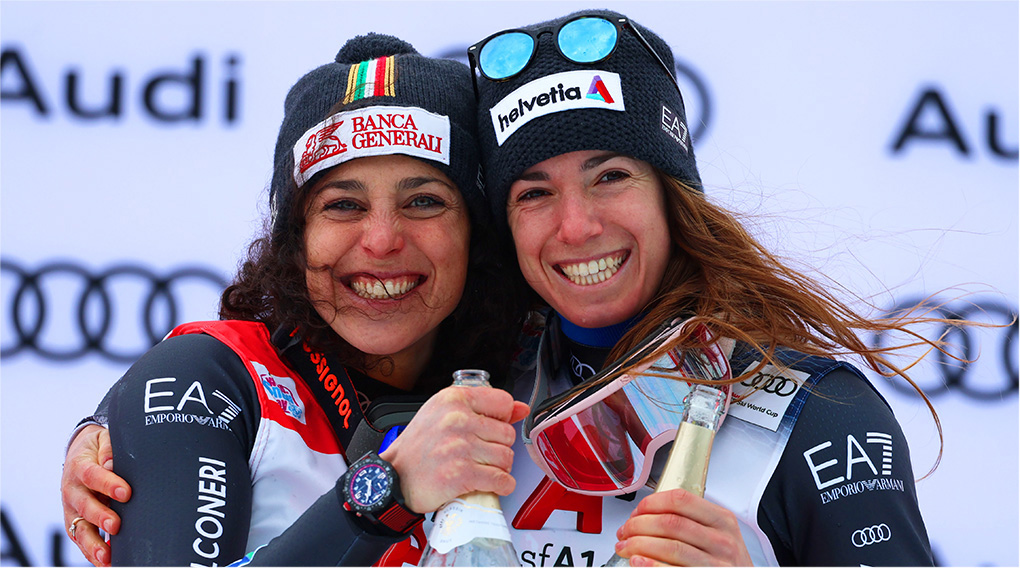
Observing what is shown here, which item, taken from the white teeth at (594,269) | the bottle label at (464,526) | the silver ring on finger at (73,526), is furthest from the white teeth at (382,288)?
Result: the bottle label at (464,526)

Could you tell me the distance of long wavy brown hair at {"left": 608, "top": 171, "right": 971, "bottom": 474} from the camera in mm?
1450

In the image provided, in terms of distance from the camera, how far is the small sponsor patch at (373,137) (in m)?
1.67

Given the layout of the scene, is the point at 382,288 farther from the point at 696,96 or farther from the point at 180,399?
the point at 696,96

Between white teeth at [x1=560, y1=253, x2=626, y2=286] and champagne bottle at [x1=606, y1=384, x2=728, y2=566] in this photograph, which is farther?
white teeth at [x1=560, y1=253, x2=626, y2=286]

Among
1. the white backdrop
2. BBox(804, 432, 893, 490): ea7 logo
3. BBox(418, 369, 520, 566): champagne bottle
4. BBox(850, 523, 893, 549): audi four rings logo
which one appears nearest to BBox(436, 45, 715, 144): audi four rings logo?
the white backdrop

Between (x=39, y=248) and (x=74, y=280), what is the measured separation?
0.17m

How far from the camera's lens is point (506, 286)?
76.4 inches

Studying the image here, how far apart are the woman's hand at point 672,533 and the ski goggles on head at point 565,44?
3.17ft

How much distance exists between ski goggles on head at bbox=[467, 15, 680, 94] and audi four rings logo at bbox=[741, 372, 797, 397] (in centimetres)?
67

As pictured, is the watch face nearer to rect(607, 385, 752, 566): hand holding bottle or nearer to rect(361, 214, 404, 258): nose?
rect(607, 385, 752, 566): hand holding bottle

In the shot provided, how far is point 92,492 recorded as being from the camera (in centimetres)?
150

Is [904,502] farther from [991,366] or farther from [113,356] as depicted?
[113,356]

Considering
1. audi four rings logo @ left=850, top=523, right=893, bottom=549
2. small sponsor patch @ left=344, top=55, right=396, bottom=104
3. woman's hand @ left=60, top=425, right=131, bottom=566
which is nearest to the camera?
audi four rings logo @ left=850, top=523, right=893, bottom=549

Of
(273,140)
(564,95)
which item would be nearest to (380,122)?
(564,95)
